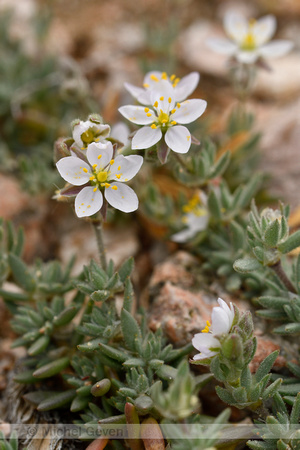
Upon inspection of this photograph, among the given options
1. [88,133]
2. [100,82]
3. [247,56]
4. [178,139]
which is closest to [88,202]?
[88,133]

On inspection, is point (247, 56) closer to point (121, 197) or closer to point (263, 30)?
point (263, 30)

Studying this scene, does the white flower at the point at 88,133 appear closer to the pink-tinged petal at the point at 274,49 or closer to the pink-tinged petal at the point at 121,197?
the pink-tinged petal at the point at 121,197

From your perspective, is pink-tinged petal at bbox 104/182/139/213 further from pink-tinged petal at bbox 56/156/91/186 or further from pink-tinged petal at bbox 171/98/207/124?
pink-tinged petal at bbox 171/98/207/124

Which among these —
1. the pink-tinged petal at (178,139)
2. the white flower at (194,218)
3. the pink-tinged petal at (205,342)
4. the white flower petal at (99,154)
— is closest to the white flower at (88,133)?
the white flower petal at (99,154)

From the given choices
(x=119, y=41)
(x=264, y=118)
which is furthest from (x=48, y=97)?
(x=264, y=118)

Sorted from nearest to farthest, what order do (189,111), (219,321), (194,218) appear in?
(219,321)
(189,111)
(194,218)

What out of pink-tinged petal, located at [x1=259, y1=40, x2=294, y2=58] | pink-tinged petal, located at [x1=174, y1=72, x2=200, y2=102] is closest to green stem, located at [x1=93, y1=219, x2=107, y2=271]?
pink-tinged petal, located at [x1=174, y1=72, x2=200, y2=102]
